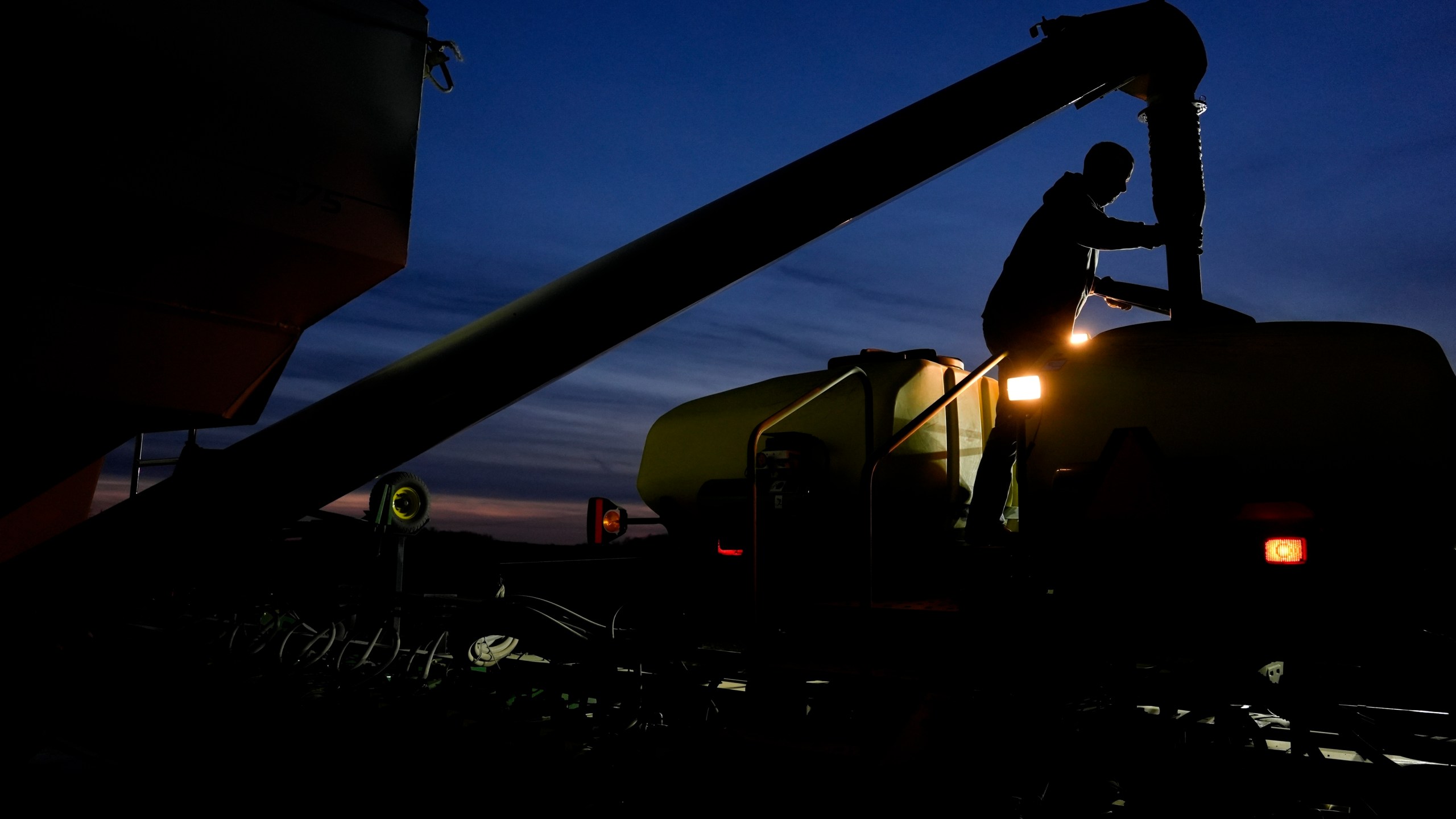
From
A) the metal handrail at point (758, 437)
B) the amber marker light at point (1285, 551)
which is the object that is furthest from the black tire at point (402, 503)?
the amber marker light at point (1285, 551)

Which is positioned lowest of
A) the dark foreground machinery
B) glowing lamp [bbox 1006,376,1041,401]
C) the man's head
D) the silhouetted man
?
the dark foreground machinery

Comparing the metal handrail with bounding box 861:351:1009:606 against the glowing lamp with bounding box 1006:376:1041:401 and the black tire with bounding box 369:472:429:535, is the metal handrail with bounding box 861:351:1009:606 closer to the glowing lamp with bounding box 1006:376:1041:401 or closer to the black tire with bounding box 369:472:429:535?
the glowing lamp with bounding box 1006:376:1041:401

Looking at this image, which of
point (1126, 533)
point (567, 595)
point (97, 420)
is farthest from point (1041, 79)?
point (567, 595)

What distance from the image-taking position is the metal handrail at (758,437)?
419 cm

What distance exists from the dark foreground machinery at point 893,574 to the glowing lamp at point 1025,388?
0.07 meters

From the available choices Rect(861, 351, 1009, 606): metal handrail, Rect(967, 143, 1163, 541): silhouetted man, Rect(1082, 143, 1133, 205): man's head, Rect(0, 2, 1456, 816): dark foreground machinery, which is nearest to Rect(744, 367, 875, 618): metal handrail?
Rect(0, 2, 1456, 816): dark foreground machinery

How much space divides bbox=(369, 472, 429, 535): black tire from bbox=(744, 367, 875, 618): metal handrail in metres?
2.88

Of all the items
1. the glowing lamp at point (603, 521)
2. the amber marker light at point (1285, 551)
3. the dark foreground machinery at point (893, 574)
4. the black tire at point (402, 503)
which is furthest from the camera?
the black tire at point (402, 503)

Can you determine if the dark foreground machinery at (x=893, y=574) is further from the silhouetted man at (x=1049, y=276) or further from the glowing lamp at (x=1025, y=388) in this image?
the silhouetted man at (x=1049, y=276)

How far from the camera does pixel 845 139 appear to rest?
7.95ft

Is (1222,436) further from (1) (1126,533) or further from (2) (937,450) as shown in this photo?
(2) (937,450)

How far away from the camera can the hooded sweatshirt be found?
4.31 metres

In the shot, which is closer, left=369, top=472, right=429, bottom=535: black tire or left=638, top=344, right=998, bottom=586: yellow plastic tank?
left=638, top=344, right=998, bottom=586: yellow plastic tank

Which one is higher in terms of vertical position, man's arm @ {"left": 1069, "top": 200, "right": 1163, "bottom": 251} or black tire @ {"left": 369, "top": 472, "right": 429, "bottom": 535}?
man's arm @ {"left": 1069, "top": 200, "right": 1163, "bottom": 251}
